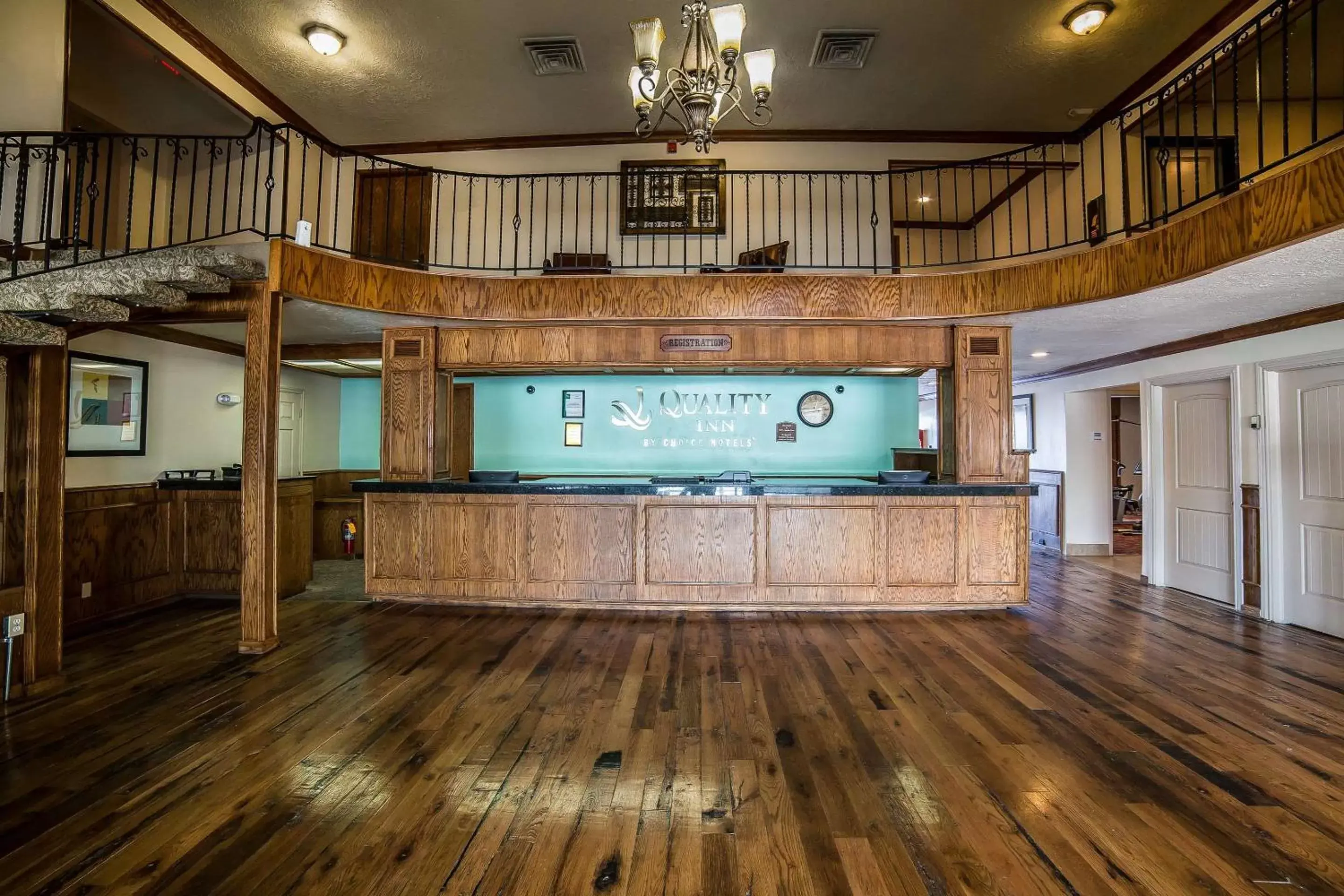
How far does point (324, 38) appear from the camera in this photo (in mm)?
4852

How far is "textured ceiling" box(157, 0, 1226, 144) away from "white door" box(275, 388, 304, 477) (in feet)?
10.1

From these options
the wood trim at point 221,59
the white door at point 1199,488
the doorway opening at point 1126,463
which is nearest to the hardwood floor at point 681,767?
the white door at point 1199,488

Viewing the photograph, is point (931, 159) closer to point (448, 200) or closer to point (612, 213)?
point (612, 213)

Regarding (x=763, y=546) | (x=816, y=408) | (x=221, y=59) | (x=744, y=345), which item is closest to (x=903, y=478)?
(x=763, y=546)

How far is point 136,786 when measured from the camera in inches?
88.1

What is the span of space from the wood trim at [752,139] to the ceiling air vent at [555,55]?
1.15 metres

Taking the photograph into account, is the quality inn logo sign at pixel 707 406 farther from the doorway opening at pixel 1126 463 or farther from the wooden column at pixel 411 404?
the doorway opening at pixel 1126 463

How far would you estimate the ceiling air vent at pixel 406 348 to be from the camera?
17.5ft

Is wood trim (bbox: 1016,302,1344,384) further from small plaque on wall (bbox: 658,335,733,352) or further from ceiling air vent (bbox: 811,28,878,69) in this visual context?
small plaque on wall (bbox: 658,335,733,352)

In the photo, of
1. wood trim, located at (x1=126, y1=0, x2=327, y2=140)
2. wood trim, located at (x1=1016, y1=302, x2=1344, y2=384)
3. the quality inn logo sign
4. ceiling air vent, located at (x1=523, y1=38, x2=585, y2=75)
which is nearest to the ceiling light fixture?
wood trim, located at (x1=1016, y1=302, x2=1344, y2=384)

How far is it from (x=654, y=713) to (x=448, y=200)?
6.14 m

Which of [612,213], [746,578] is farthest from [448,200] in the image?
[746,578]

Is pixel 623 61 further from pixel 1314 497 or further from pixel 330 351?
pixel 1314 497

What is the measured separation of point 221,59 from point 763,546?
6590 millimetres
